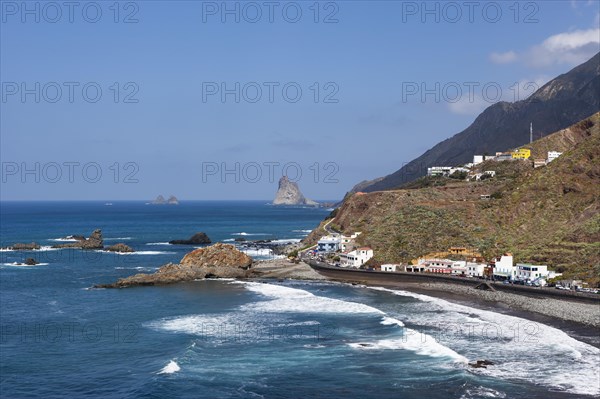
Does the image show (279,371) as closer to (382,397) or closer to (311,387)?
(311,387)

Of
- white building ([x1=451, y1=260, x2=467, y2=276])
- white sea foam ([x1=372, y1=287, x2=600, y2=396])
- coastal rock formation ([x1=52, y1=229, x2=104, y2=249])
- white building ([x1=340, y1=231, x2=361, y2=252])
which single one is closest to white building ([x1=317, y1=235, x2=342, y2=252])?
white building ([x1=340, y1=231, x2=361, y2=252])

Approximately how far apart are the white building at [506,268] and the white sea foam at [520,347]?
62.0 ft

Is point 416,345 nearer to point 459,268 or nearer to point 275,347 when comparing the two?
point 275,347

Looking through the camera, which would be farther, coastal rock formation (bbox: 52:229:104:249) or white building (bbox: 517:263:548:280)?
coastal rock formation (bbox: 52:229:104:249)

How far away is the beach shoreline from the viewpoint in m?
58.2

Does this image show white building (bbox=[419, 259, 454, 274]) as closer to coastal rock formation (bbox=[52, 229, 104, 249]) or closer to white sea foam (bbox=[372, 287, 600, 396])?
white sea foam (bbox=[372, 287, 600, 396])

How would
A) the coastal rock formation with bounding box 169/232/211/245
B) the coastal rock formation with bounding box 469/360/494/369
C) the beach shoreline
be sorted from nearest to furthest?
the coastal rock formation with bounding box 469/360/494/369
the beach shoreline
the coastal rock formation with bounding box 169/232/211/245

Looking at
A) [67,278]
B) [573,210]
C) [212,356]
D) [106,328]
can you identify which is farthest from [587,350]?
A: [67,278]

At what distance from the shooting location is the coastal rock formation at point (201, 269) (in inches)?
3600

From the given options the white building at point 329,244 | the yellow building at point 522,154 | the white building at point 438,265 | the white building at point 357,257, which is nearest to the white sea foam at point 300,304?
the white building at point 357,257

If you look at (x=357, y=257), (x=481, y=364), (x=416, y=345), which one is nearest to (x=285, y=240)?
(x=357, y=257)

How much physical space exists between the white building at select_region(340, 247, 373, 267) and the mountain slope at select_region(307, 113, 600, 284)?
1858mm

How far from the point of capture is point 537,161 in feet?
506

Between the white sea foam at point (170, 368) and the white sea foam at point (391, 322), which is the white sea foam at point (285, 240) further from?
the white sea foam at point (170, 368)
